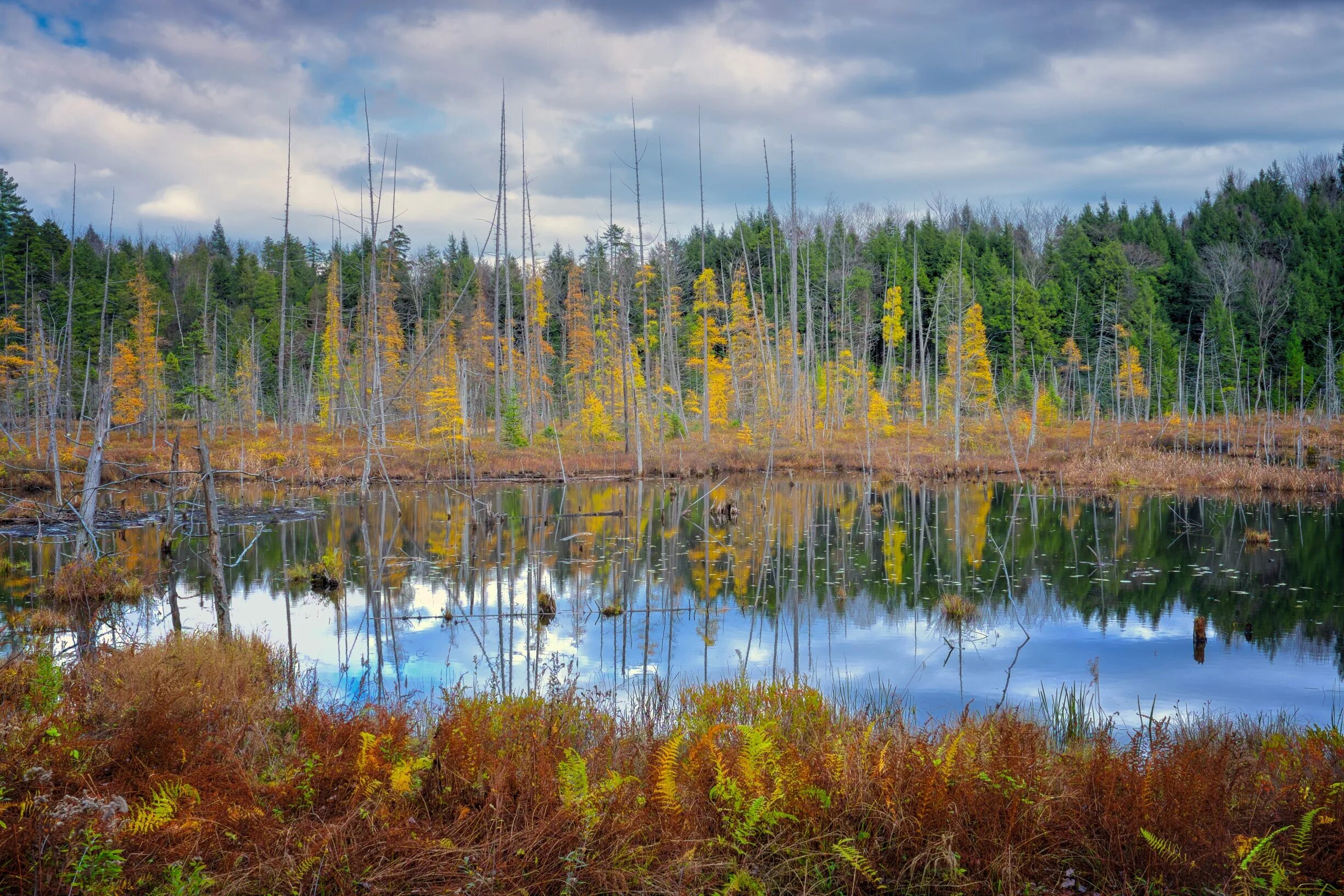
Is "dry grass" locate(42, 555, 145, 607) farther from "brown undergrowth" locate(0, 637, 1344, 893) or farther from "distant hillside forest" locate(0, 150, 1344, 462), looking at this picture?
"distant hillside forest" locate(0, 150, 1344, 462)

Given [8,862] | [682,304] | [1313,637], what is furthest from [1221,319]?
[8,862]

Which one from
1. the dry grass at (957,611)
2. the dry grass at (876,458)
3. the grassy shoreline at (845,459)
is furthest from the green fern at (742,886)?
the dry grass at (876,458)

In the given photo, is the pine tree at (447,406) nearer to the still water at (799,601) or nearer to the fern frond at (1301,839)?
the still water at (799,601)

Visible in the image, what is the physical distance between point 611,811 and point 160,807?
2039mm

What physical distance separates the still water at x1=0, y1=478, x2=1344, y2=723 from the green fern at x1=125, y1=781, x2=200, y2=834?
406 centimetres

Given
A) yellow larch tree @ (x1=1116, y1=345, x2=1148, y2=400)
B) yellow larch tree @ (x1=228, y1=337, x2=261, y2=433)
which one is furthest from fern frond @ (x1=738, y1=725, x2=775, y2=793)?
yellow larch tree @ (x1=228, y1=337, x2=261, y2=433)

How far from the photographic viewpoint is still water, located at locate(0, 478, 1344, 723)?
32.2 ft

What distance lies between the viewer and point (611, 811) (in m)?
4.14

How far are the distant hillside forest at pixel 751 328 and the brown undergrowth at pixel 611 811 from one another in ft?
96.5

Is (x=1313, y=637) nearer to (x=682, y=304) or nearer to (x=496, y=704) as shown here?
(x=496, y=704)

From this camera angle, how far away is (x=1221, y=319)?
5600 centimetres

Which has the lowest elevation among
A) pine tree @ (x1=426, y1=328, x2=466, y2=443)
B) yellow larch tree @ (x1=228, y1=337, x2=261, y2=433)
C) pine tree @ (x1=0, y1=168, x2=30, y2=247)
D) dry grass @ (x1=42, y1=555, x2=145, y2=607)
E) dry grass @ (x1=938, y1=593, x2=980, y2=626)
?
dry grass @ (x1=938, y1=593, x2=980, y2=626)

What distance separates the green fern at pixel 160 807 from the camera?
3430mm

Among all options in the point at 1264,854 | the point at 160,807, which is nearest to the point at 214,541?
the point at 160,807
